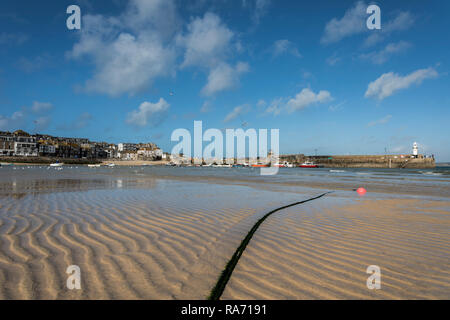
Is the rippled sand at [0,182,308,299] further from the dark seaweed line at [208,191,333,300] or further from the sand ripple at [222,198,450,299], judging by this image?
the sand ripple at [222,198,450,299]

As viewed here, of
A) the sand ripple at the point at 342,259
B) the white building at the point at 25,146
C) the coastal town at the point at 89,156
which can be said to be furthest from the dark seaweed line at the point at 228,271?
the white building at the point at 25,146

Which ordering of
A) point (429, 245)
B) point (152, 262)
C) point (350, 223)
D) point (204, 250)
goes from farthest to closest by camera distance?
point (350, 223) → point (429, 245) → point (204, 250) → point (152, 262)

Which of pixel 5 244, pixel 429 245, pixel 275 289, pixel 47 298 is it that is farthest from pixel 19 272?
pixel 429 245

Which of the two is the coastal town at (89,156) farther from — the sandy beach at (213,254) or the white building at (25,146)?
the sandy beach at (213,254)

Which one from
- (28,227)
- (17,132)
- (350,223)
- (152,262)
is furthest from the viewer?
(17,132)

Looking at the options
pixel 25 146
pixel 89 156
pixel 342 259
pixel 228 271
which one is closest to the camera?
pixel 228 271

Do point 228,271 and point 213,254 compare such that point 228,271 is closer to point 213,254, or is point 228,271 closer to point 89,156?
point 213,254

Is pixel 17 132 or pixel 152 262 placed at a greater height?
pixel 17 132

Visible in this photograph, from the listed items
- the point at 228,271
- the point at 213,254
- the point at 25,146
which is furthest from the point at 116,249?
the point at 25,146

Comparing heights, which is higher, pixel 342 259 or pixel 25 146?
pixel 25 146

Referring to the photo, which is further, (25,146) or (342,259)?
(25,146)

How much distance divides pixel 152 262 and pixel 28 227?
3.48m
